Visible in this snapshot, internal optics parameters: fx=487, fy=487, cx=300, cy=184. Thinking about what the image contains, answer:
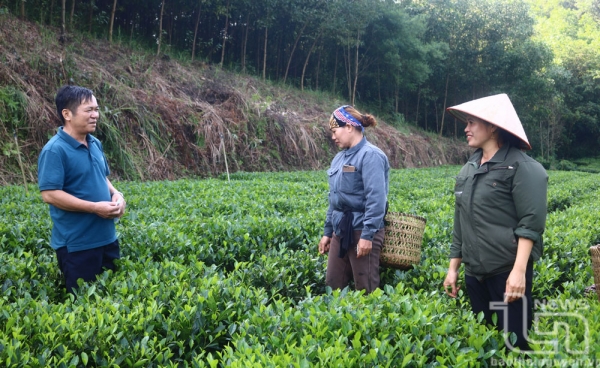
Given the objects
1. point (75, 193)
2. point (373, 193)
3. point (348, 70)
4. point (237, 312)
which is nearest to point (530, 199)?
point (373, 193)

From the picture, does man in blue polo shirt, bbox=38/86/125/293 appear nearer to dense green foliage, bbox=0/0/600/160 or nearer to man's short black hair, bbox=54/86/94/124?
man's short black hair, bbox=54/86/94/124

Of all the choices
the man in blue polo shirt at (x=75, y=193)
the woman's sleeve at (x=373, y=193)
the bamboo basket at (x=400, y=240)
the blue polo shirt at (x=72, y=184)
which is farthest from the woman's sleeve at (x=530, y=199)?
the blue polo shirt at (x=72, y=184)

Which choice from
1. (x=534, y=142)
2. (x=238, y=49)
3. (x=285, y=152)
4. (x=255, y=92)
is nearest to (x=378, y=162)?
(x=285, y=152)

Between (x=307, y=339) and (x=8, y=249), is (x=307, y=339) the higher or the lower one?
the higher one

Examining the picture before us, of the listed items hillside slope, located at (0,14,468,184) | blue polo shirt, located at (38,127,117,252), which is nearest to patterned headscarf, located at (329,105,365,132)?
blue polo shirt, located at (38,127,117,252)

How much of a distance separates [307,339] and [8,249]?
3.66m

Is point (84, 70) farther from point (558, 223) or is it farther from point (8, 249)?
point (558, 223)

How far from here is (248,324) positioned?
9.53ft

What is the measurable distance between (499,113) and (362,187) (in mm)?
1328

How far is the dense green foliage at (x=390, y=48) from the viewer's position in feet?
76.1

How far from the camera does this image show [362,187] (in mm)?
3838

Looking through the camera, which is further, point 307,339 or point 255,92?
point 255,92

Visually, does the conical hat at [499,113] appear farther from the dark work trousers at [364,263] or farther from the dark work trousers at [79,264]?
the dark work trousers at [79,264]

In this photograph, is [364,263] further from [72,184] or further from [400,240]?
[72,184]
